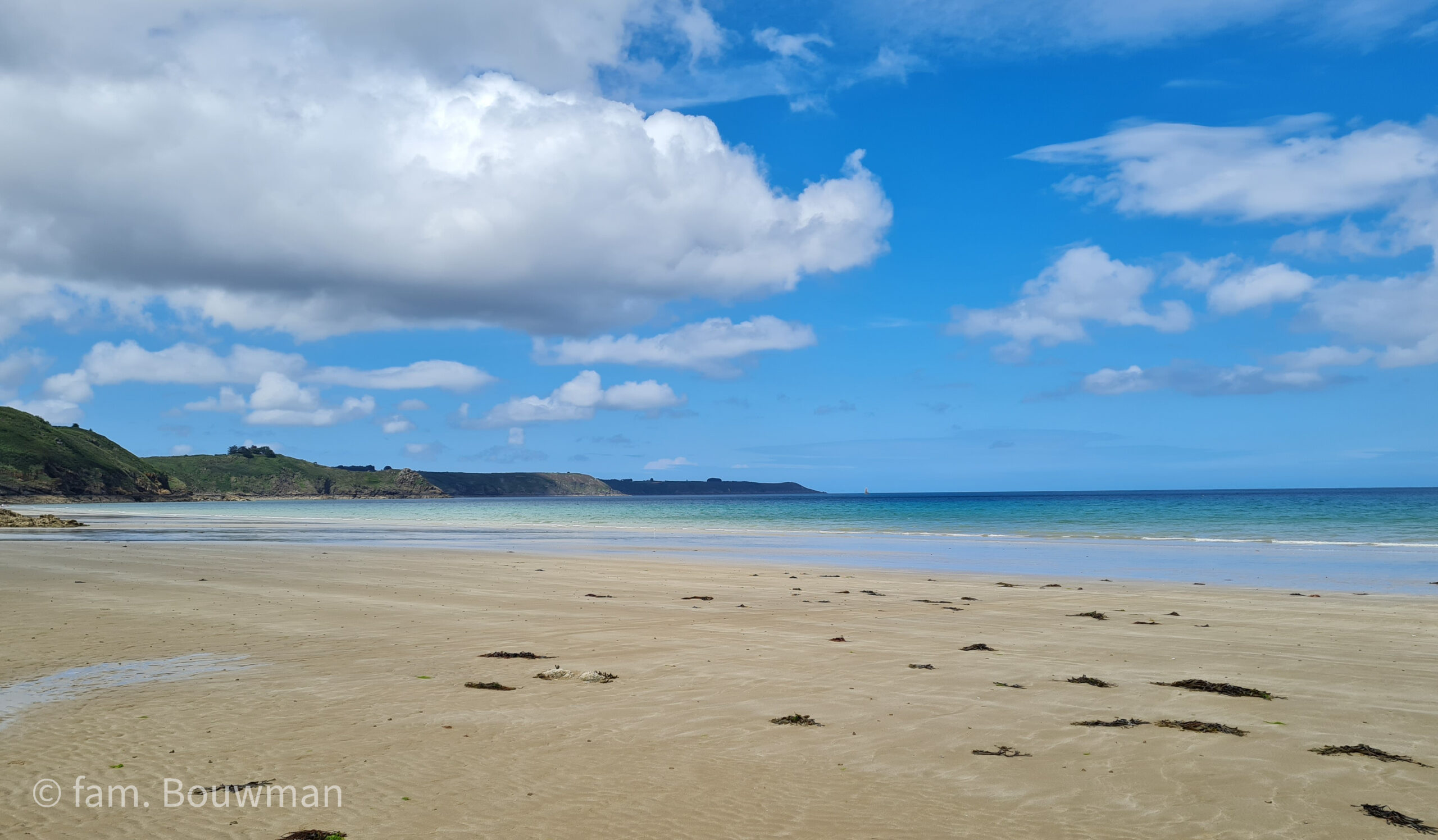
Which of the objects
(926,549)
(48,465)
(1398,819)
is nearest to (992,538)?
(926,549)

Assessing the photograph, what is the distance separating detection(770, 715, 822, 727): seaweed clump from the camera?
848cm

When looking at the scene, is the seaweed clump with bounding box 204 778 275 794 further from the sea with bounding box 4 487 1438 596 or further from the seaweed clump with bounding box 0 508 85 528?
the seaweed clump with bounding box 0 508 85 528

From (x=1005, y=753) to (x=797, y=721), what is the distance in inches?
80.3

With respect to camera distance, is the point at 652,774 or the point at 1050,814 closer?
the point at 1050,814

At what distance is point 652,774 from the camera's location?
6879mm

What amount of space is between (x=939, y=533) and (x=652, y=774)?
Result: 53454 mm

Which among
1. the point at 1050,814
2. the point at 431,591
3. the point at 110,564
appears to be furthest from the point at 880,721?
the point at 110,564

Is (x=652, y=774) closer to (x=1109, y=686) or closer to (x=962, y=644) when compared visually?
(x=1109, y=686)

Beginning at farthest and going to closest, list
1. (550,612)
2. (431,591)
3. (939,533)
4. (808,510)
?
(808,510) < (939,533) < (431,591) < (550,612)

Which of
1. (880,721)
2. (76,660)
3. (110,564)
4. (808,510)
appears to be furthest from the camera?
(808,510)

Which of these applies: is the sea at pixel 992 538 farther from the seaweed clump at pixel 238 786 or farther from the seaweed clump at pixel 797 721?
the seaweed clump at pixel 238 786

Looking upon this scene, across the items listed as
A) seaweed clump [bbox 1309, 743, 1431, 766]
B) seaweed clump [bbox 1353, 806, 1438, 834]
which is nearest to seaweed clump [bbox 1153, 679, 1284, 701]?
seaweed clump [bbox 1309, 743, 1431, 766]

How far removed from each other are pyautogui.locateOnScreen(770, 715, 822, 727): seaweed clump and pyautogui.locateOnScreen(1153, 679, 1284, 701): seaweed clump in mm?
4909

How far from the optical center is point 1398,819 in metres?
6.11
